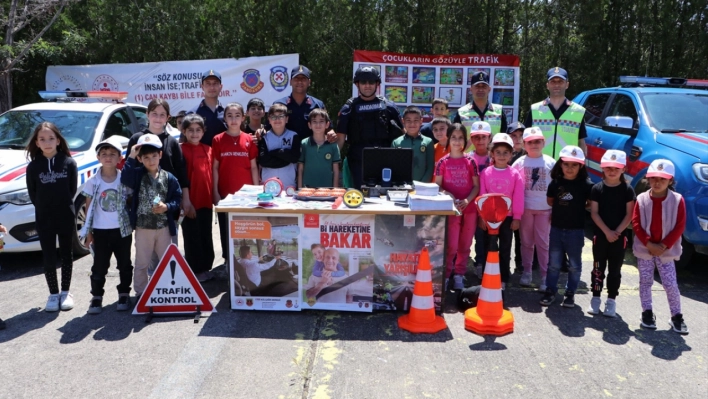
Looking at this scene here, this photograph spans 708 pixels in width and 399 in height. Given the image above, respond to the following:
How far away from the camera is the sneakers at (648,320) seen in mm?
4961

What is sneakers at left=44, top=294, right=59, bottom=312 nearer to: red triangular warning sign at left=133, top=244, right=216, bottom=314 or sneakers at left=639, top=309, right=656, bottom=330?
red triangular warning sign at left=133, top=244, right=216, bottom=314

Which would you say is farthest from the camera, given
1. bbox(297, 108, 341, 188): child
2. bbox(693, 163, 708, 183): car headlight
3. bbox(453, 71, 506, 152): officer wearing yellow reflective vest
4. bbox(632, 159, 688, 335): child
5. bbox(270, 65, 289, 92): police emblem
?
bbox(270, 65, 289, 92): police emblem

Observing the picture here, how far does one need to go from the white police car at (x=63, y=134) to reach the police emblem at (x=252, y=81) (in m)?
3.74

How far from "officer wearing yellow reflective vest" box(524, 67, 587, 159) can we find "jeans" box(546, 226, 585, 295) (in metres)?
1.62

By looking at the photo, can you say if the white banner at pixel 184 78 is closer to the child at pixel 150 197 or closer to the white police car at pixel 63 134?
the white police car at pixel 63 134

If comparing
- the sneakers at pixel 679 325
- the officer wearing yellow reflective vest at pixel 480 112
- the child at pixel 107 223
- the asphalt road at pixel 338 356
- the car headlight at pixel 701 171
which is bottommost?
the asphalt road at pixel 338 356

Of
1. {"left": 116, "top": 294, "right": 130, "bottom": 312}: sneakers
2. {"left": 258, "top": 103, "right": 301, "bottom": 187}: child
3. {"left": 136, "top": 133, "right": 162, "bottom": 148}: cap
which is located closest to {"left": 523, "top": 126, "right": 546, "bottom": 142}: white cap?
{"left": 258, "top": 103, "right": 301, "bottom": 187}: child

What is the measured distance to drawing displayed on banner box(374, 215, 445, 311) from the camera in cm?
505

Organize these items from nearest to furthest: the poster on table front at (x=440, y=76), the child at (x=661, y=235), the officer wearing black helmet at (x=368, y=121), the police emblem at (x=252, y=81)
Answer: the child at (x=661, y=235) < the officer wearing black helmet at (x=368, y=121) < the poster on table front at (x=440, y=76) < the police emblem at (x=252, y=81)

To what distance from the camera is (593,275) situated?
5.29 metres

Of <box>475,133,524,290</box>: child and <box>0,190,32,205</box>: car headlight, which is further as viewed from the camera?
<box>0,190,32,205</box>: car headlight

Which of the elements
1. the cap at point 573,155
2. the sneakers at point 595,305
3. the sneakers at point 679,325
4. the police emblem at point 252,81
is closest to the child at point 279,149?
the cap at point 573,155

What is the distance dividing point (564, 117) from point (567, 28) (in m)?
7.25

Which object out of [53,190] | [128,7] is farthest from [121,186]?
[128,7]
